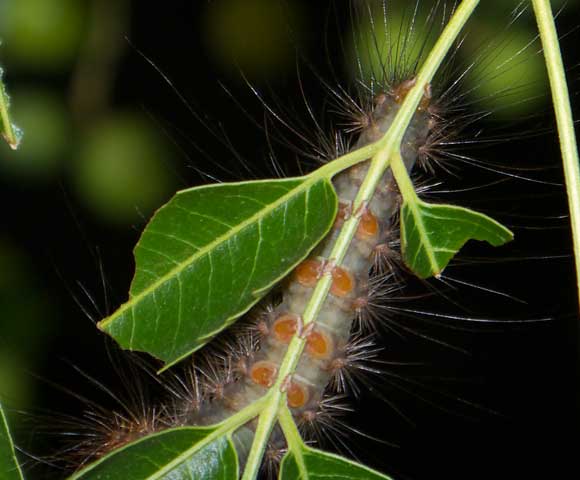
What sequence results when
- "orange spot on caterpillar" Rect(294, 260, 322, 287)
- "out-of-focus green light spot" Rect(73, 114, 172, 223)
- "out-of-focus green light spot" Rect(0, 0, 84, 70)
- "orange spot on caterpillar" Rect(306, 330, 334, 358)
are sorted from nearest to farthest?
"orange spot on caterpillar" Rect(294, 260, 322, 287), "orange spot on caterpillar" Rect(306, 330, 334, 358), "out-of-focus green light spot" Rect(0, 0, 84, 70), "out-of-focus green light spot" Rect(73, 114, 172, 223)

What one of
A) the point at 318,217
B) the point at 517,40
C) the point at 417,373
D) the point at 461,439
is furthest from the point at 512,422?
the point at 318,217

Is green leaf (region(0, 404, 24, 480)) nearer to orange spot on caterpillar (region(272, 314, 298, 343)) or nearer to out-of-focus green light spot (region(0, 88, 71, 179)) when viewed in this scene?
orange spot on caterpillar (region(272, 314, 298, 343))

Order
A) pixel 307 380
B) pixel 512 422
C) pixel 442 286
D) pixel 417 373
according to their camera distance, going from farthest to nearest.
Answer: pixel 512 422
pixel 417 373
pixel 442 286
pixel 307 380

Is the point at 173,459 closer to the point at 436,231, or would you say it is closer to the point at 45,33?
the point at 436,231

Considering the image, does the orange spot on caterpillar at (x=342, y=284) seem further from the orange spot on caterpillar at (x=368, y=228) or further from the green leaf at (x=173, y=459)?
the green leaf at (x=173, y=459)

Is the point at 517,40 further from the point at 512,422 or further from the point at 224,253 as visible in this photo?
the point at 512,422

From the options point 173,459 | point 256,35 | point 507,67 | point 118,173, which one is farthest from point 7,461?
point 256,35

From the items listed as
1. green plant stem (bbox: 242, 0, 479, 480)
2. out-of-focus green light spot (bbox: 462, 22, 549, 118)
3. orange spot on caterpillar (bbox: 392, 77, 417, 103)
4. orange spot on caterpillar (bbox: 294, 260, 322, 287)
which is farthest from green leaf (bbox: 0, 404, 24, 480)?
out-of-focus green light spot (bbox: 462, 22, 549, 118)
